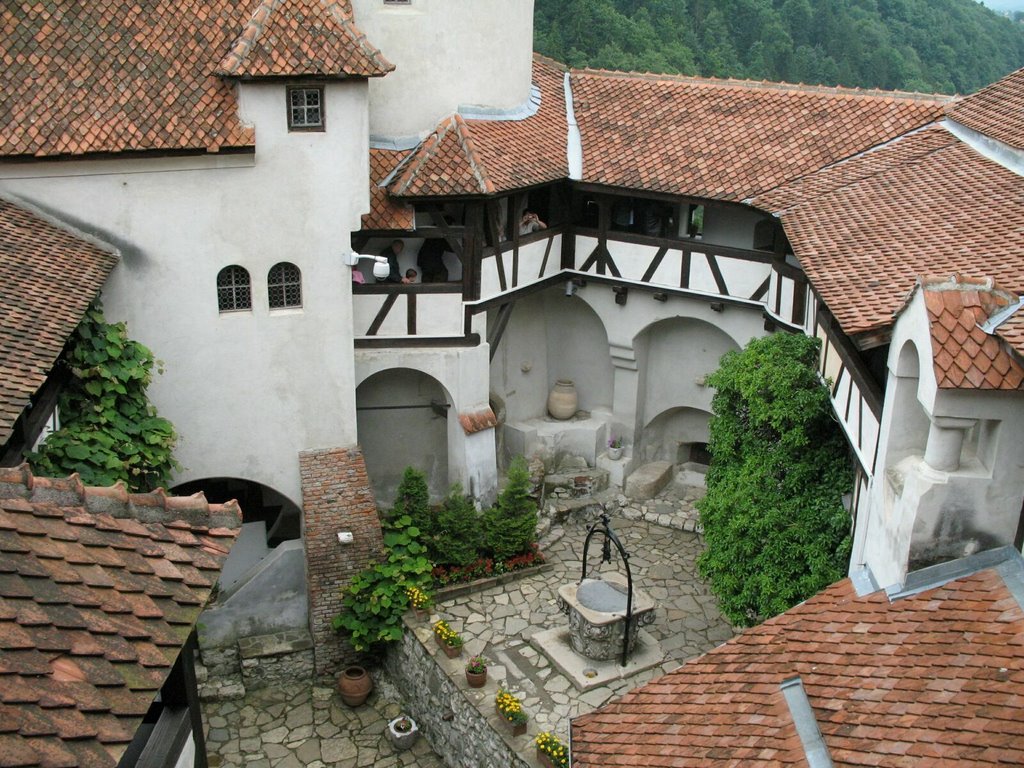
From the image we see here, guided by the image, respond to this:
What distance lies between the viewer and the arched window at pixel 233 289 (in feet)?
56.6

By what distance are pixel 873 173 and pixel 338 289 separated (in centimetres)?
824

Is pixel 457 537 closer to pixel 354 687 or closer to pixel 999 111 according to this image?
pixel 354 687

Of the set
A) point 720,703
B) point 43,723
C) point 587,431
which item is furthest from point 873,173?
point 43,723

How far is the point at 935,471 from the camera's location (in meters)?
10.7

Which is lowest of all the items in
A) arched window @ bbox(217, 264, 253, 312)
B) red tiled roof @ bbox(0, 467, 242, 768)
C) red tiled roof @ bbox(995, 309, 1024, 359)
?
arched window @ bbox(217, 264, 253, 312)

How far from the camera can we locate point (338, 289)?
58.3 feet

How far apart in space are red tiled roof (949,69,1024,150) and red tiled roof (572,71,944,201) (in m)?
1.05

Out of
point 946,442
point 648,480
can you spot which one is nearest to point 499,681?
point 648,480

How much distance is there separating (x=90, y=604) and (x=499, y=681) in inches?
374

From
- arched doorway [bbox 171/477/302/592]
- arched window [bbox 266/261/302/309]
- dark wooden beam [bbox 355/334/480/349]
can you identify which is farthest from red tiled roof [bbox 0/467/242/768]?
arched doorway [bbox 171/477/302/592]

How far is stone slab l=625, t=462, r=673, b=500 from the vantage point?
71.9 feet

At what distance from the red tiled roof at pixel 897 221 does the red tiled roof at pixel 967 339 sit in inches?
32.7

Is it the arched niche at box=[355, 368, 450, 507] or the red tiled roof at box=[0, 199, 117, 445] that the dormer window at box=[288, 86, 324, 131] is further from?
the arched niche at box=[355, 368, 450, 507]

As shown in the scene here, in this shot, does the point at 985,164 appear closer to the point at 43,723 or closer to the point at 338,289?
the point at 338,289
